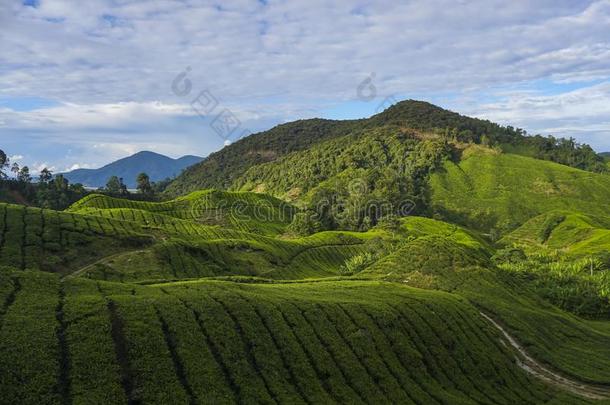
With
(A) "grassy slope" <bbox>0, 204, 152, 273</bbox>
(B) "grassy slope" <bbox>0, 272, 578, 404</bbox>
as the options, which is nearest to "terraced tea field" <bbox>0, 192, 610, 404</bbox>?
(B) "grassy slope" <bbox>0, 272, 578, 404</bbox>

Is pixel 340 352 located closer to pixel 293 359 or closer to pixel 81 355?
pixel 293 359

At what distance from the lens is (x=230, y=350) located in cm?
3128

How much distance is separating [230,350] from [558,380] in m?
38.9

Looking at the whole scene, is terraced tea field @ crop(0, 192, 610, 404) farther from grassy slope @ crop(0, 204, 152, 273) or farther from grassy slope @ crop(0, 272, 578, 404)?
grassy slope @ crop(0, 204, 152, 273)

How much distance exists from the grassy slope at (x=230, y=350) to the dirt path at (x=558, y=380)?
2774mm

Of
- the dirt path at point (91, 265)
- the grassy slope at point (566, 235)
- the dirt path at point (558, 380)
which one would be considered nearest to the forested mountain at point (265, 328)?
the dirt path at point (558, 380)

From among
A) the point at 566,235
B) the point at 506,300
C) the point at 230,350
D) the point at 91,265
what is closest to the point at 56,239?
the point at 91,265

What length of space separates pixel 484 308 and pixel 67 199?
170525 mm

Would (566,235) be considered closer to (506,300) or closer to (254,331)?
(506,300)

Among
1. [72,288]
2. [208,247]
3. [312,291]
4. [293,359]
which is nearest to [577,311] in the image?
[312,291]

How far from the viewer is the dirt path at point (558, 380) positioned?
158 feet

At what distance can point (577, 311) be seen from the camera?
92375 mm

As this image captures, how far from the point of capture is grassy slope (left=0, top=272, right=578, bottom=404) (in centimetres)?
2470

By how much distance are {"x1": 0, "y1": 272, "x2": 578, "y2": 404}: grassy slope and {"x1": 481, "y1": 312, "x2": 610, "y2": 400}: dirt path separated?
277 cm
